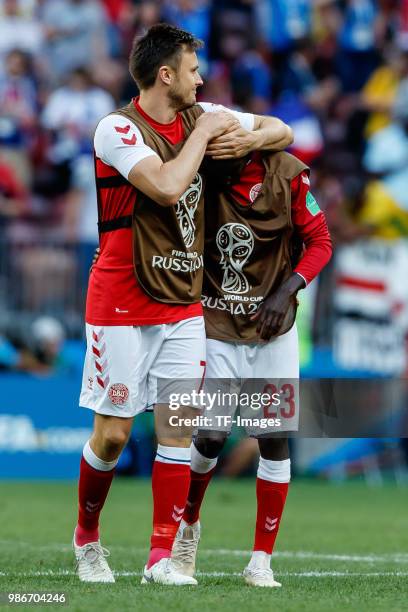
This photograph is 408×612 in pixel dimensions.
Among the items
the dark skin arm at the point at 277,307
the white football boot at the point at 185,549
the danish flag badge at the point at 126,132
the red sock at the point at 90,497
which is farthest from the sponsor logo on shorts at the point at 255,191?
the white football boot at the point at 185,549

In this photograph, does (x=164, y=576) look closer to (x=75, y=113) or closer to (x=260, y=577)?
(x=260, y=577)

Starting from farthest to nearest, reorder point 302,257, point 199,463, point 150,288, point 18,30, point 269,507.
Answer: point 18,30
point 199,463
point 302,257
point 269,507
point 150,288

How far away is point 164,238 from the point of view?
6.00m

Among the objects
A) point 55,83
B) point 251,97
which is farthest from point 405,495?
point 55,83

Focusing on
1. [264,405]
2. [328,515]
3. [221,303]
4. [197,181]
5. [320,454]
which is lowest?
[320,454]

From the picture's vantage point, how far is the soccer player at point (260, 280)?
6395mm

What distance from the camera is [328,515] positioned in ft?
35.4

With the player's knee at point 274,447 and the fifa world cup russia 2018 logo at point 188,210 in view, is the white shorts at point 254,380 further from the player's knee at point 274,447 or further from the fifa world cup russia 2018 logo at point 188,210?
the fifa world cup russia 2018 logo at point 188,210

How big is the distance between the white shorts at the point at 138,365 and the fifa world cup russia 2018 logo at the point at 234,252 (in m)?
0.47

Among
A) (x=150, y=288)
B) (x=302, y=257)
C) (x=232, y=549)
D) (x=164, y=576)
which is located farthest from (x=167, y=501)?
(x=232, y=549)

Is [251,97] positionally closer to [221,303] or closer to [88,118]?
[88,118]

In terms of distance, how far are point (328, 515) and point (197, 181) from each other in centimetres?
533

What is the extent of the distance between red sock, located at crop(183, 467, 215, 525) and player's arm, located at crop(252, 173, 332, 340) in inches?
33.3

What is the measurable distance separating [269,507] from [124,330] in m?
1.21
